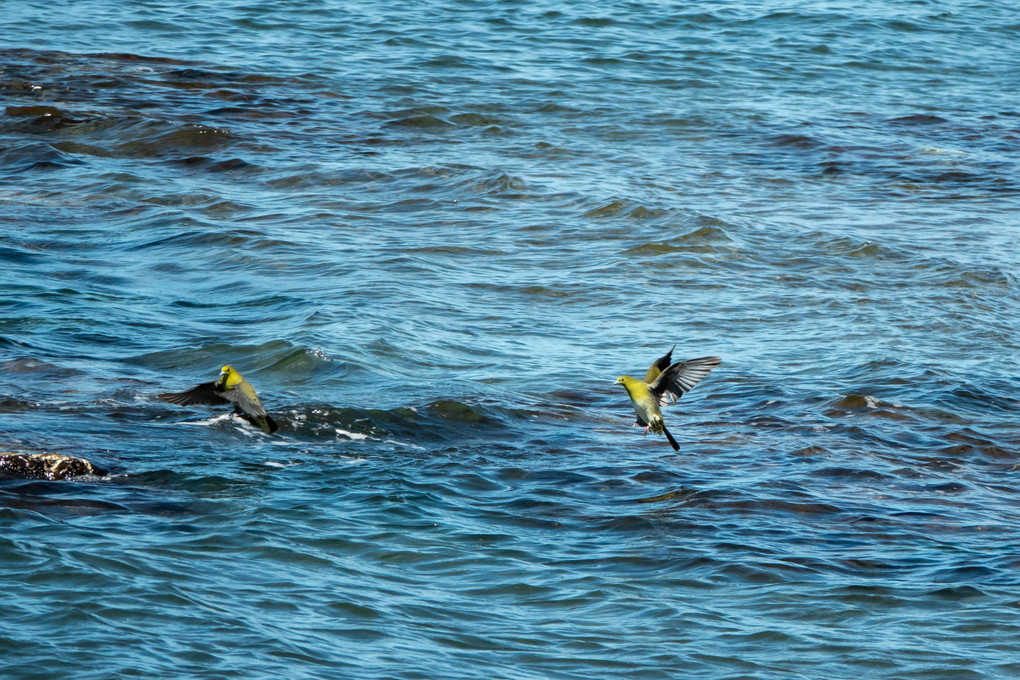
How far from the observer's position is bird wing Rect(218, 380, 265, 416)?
5621mm

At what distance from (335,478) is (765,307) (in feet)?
14.4

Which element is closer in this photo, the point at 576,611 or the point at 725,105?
the point at 576,611

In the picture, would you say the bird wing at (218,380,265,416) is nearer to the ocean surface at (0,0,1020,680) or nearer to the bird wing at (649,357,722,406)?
the ocean surface at (0,0,1020,680)

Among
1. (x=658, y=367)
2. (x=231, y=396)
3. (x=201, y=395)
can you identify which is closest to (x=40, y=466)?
(x=201, y=395)

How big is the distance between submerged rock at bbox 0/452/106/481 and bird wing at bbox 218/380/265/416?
80 centimetres

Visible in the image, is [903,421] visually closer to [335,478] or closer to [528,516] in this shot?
[528,516]

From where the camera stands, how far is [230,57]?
16953 millimetres

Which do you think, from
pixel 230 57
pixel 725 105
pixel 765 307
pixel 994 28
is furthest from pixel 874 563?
pixel 994 28

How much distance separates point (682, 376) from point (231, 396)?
197cm

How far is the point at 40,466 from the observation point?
227 inches

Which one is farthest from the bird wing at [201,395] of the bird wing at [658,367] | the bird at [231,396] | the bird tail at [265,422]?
the bird wing at [658,367]

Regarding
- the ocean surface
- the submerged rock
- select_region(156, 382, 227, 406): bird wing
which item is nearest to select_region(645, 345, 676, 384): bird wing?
the ocean surface

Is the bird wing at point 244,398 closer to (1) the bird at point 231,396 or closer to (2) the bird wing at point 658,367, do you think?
(1) the bird at point 231,396

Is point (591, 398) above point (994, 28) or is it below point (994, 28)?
below
